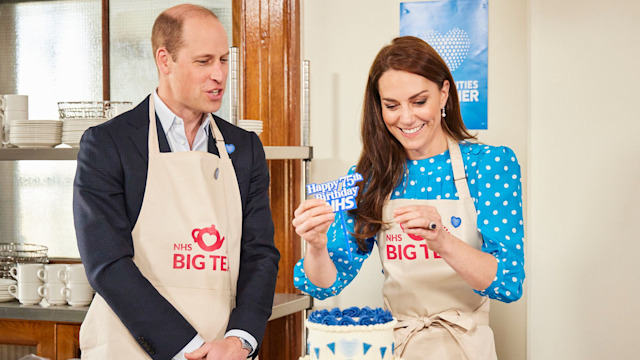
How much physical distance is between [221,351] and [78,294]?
1.01 m

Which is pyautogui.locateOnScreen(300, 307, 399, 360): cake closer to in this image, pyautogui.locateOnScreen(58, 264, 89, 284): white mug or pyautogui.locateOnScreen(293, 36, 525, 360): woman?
pyautogui.locateOnScreen(293, 36, 525, 360): woman

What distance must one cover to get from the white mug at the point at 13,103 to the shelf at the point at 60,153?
0.69 feet

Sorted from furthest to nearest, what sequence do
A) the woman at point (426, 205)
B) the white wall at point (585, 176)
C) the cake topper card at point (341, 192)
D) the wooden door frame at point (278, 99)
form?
the wooden door frame at point (278, 99) → the white wall at point (585, 176) → the woman at point (426, 205) → the cake topper card at point (341, 192)

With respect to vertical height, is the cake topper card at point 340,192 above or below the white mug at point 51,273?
above

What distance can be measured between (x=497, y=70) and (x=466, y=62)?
12cm

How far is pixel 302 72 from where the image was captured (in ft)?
9.48

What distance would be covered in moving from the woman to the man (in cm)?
21

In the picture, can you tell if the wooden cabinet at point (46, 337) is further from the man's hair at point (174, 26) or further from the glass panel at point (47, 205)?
the man's hair at point (174, 26)

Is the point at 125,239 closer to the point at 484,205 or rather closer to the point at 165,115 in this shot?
the point at 165,115

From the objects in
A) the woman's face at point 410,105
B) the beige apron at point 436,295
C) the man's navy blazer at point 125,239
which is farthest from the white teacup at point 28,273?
the woman's face at point 410,105

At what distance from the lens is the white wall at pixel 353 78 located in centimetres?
268

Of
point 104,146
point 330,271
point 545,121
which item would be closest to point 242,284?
point 330,271

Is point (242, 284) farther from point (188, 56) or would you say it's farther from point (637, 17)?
point (637, 17)

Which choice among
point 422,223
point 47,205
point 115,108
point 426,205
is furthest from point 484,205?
point 47,205
